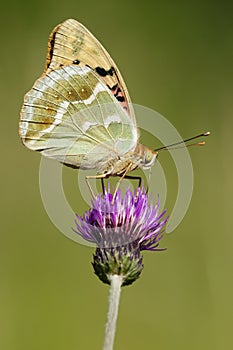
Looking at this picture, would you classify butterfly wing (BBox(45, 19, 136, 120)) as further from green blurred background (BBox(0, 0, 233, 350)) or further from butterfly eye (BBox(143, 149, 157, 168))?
green blurred background (BBox(0, 0, 233, 350))

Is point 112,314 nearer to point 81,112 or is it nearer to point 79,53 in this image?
point 81,112

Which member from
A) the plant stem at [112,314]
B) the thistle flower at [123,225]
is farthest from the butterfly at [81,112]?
the plant stem at [112,314]


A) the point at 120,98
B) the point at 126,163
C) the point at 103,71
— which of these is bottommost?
the point at 126,163

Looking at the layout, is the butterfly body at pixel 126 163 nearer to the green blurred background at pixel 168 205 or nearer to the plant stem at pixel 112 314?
the plant stem at pixel 112 314

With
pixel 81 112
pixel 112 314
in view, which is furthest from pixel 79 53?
pixel 112 314

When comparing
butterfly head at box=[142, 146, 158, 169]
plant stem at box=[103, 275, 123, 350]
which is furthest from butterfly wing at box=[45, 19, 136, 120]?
plant stem at box=[103, 275, 123, 350]
